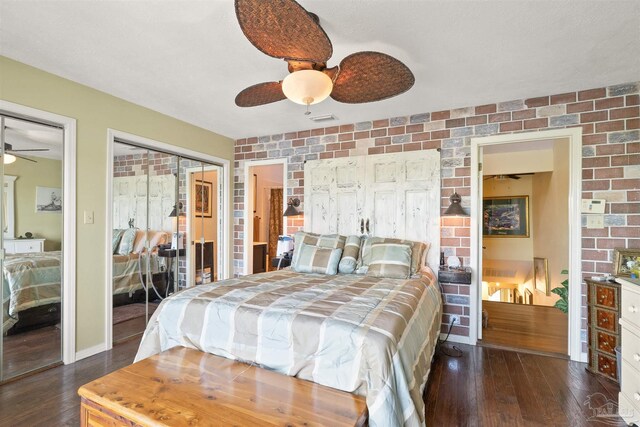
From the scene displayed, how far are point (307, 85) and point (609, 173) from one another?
2.86m

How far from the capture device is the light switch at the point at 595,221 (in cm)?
279

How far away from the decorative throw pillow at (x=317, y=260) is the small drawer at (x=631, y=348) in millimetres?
2162

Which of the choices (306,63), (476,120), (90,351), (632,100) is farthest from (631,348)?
(90,351)

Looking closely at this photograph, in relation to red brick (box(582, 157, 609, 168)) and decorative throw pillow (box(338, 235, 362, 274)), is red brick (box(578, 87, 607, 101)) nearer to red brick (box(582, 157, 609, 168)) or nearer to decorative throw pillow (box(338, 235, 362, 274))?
red brick (box(582, 157, 609, 168))

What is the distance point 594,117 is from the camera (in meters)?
2.85

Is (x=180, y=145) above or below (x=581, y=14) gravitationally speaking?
below

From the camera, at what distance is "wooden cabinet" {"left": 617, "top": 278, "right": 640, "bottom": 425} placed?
185 cm

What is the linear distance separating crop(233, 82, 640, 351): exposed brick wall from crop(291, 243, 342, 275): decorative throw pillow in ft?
3.20

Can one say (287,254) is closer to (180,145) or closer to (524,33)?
(180,145)

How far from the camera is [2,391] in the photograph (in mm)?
2223

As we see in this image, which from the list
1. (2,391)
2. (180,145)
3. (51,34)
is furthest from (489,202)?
(2,391)

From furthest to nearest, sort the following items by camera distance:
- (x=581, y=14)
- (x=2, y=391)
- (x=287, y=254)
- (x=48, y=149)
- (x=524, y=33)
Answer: (x=287, y=254) → (x=48, y=149) → (x=2, y=391) → (x=524, y=33) → (x=581, y=14)

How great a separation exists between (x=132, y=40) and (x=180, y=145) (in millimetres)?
1751

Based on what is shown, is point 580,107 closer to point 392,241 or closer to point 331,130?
point 392,241
